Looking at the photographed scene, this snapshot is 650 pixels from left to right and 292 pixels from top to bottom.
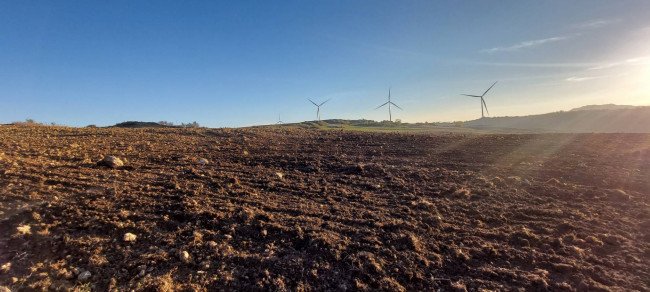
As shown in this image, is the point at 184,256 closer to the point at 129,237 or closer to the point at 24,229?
the point at 129,237

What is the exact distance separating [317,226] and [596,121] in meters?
47.6

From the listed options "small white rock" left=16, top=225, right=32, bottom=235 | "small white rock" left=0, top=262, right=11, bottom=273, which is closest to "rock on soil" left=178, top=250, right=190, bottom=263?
"small white rock" left=0, top=262, right=11, bottom=273

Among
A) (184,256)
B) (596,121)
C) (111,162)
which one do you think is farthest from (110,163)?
(596,121)

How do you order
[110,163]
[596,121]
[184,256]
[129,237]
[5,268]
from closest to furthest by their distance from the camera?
[5,268] → [184,256] → [129,237] → [110,163] → [596,121]

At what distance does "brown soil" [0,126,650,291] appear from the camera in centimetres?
280

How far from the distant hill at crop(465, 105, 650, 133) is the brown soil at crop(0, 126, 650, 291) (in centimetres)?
2851

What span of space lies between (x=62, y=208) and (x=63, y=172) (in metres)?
2.00

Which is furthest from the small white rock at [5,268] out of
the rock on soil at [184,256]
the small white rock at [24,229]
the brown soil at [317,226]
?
the rock on soil at [184,256]

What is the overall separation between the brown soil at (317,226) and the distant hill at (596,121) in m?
28.5

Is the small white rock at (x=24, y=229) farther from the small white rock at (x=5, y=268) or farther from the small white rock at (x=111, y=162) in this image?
the small white rock at (x=111, y=162)

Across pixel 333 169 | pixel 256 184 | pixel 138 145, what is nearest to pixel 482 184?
pixel 333 169

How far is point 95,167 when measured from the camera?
19.1ft

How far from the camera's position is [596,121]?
3591cm

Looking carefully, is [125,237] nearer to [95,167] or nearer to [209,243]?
[209,243]
